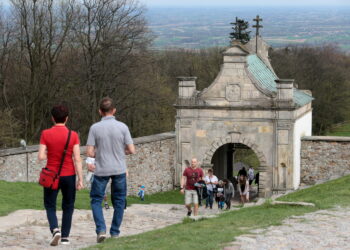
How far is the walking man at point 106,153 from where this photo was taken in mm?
9602

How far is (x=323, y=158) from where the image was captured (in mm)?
26234

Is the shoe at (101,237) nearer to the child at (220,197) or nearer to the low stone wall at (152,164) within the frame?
the child at (220,197)

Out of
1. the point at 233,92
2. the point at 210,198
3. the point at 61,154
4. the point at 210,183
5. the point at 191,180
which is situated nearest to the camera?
the point at 61,154

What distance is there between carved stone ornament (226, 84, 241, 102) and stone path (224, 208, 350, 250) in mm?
14864

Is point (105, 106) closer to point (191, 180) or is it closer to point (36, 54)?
point (191, 180)

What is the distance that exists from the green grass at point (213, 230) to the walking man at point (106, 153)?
0.54m

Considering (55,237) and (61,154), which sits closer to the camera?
(61,154)

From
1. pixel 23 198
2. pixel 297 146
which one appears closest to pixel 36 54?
pixel 297 146

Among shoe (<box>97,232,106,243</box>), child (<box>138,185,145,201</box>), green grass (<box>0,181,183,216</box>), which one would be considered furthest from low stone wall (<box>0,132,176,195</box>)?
shoe (<box>97,232,106,243</box>)

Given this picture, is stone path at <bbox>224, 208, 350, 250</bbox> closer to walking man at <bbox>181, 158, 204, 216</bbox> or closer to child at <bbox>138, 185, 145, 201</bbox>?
walking man at <bbox>181, 158, 204, 216</bbox>

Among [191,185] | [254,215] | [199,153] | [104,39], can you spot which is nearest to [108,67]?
[104,39]

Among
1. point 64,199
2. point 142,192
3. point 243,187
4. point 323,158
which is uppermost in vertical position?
point 64,199

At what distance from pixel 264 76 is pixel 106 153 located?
18.9 metres

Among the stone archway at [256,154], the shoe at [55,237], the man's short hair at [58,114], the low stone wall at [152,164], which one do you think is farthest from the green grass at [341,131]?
the man's short hair at [58,114]
